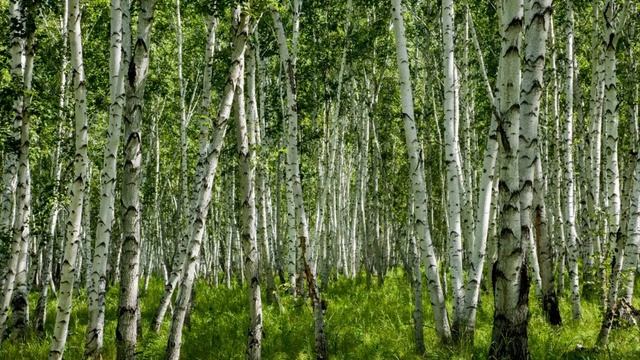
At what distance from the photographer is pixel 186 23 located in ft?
54.3

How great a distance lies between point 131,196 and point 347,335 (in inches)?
176

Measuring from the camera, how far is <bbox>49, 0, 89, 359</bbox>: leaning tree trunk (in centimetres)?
598

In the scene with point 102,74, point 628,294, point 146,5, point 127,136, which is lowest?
point 628,294

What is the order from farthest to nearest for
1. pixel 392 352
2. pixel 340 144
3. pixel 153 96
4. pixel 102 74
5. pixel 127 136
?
pixel 340 144, pixel 153 96, pixel 102 74, pixel 392 352, pixel 127 136

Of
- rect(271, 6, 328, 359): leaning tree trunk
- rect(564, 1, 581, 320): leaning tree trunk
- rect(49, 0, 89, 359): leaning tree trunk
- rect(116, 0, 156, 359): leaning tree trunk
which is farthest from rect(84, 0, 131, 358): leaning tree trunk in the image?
rect(564, 1, 581, 320): leaning tree trunk

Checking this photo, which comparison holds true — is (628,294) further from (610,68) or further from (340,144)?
(340,144)

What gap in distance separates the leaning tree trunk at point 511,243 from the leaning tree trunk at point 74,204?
4239mm

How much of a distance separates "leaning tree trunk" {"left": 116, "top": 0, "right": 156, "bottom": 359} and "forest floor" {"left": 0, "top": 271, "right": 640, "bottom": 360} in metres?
2.38

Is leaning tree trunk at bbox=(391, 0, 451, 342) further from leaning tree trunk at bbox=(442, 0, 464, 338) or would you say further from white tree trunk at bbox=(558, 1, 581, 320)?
white tree trunk at bbox=(558, 1, 581, 320)

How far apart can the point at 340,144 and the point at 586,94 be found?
823 cm

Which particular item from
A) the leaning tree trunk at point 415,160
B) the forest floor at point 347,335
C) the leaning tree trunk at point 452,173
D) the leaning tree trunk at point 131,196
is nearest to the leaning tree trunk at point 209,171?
the leaning tree trunk at point 131,196

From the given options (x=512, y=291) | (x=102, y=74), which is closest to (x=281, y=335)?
(x=512, y=291)

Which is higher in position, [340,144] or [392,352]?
[340,144]

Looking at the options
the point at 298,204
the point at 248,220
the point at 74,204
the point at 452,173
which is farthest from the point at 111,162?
the point at 452,173
